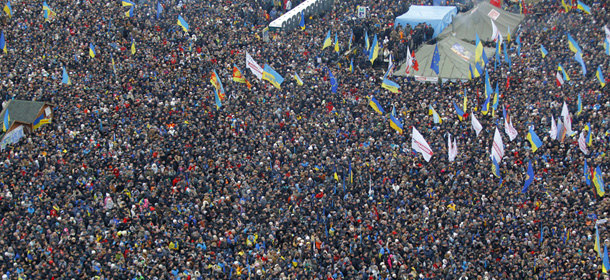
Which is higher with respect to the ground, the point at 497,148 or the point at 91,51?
the point at 91,51

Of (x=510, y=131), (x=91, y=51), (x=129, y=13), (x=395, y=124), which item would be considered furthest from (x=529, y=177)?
(x=129, y=13)

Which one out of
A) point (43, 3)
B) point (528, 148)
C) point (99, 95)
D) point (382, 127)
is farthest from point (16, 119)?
point (528, 148)

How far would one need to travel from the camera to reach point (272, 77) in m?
33.4

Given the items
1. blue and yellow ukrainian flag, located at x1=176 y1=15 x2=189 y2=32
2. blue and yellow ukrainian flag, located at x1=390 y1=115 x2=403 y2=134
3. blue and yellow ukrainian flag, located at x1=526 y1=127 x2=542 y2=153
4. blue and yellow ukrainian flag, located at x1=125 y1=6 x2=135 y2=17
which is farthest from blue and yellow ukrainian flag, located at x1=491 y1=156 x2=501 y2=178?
blue and yellow ukrainian flag, located at x1=125 y1=6 x2=135 y2=17

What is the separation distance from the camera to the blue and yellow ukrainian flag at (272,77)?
3328 cm

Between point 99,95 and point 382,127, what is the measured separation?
487 inches

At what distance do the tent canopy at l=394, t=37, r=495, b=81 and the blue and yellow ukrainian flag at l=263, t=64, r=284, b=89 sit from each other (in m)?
7.78

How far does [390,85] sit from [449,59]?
522 centimetres

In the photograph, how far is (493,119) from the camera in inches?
1278

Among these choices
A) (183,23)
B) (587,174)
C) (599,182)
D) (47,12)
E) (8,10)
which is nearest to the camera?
(599,182)

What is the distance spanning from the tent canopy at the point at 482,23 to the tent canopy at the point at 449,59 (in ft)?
7.41

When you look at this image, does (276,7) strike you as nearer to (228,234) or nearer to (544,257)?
(228,234)

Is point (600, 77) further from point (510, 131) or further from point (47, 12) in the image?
point (47, 12)

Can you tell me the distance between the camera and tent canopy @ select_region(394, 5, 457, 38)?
4350 cm
